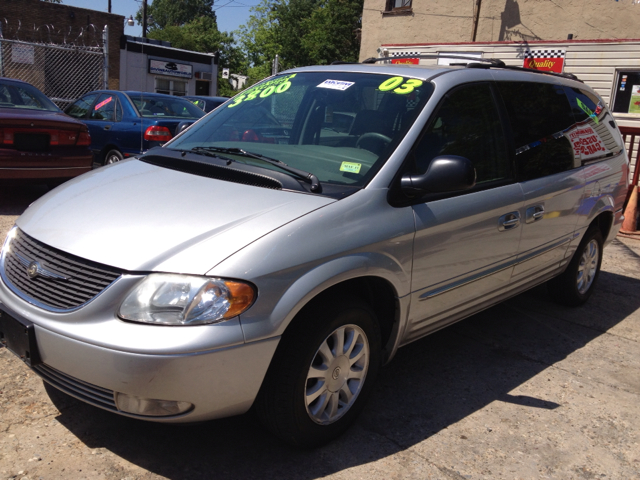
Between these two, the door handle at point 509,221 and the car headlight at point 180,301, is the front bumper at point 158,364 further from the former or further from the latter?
the door handle at point 509,221

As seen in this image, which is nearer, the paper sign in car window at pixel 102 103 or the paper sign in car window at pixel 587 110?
the paper sign in car window at pixel 587 110

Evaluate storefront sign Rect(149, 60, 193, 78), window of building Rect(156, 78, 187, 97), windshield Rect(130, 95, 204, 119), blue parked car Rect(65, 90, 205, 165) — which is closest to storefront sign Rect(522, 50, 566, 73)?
windshield Rect(130, 95, 204, 119)

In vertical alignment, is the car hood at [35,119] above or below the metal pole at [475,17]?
below

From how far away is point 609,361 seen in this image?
421 centimetres

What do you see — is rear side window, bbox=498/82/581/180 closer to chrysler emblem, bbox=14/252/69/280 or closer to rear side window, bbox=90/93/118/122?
chrysler emblem, bbox=14/252/69/280

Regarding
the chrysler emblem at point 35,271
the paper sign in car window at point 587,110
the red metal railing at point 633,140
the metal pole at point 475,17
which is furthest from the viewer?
the metal pole at point 475,17

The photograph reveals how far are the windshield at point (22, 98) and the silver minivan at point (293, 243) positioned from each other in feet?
15.9

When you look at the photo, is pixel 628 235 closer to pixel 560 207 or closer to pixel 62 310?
pixel 560 207

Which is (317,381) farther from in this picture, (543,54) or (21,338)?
(543,54)

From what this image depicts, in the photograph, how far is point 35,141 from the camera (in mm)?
7172

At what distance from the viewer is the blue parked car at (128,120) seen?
9164 millimetres

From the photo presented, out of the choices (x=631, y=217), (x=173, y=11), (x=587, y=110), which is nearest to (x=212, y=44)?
(x=173, y=11)

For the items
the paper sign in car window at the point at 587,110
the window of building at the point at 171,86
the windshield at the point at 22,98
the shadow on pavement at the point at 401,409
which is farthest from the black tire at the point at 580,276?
the window of building at the point at 171,86

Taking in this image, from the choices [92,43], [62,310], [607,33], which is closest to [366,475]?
[62,310]
